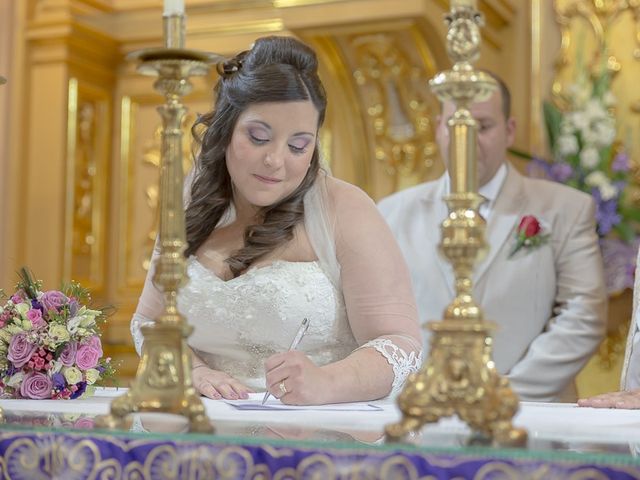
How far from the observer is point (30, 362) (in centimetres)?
261

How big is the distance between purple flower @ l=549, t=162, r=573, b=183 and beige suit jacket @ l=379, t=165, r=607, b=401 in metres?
0.24

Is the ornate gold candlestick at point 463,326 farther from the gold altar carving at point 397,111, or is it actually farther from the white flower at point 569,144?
the gold altar carving at point 397,111

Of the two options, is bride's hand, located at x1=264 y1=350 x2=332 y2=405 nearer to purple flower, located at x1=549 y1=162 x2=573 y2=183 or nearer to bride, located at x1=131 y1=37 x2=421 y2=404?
bride, located at x1=131 y1=37 x2=421 y2=404

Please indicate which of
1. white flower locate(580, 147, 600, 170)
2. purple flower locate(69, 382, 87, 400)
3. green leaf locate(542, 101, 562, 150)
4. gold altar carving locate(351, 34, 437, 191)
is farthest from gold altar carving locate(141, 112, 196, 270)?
purple flower locate(69, 382, 87, 400)

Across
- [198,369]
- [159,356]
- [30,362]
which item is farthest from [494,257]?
[159,356]

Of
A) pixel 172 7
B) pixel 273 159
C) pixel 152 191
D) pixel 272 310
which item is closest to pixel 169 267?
pixel 172 7

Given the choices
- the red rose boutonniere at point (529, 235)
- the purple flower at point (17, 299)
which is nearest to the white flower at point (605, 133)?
the red rose boutonniere at point (529, 235)

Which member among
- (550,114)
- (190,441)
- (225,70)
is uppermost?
(550,114)

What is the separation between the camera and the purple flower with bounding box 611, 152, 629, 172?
5.39 meters

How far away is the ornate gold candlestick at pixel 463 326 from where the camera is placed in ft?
5.32

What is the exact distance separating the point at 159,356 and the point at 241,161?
52.7 inches

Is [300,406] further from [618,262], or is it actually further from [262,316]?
[618,262]

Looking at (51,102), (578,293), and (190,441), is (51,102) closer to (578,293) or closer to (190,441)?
(578,293)

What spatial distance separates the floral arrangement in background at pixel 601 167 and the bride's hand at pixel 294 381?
10.6ft
